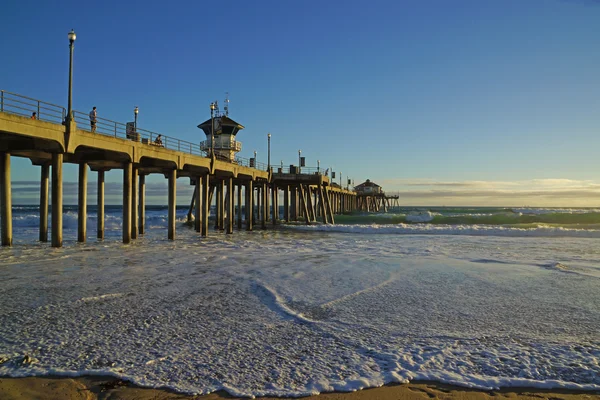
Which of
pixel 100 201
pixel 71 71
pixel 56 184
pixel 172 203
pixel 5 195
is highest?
pixel 71 71

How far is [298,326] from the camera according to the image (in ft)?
19.0

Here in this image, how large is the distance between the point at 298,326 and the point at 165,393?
2.40 m

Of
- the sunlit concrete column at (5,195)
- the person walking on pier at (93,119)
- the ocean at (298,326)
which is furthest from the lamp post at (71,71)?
the ocean at (298,326)

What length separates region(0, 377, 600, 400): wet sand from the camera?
3664mm

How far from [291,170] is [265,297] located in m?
30.1

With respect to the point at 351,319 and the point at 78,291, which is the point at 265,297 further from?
the point at 78,291

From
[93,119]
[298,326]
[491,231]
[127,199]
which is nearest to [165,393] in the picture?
[298,326]

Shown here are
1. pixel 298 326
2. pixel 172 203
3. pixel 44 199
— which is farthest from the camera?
pixel 172 203

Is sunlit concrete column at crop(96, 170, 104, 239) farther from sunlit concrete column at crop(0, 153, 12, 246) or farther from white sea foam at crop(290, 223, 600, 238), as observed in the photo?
white sea foam at crop(290, 223, 600, 238)

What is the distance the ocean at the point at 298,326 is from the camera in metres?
4.14

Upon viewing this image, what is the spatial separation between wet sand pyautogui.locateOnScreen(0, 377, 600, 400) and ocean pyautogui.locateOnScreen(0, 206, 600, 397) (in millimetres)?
114

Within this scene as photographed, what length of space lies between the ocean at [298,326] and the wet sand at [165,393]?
11 cm

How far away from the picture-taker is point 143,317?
609 centimetres

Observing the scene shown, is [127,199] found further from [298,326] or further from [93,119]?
[298,326]
